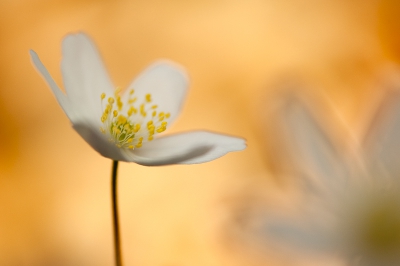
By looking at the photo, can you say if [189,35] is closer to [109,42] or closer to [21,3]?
[109,42]

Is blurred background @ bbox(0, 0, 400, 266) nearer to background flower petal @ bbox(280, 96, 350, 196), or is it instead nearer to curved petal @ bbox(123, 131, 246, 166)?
background flower petal @ bbox(280, 96, 350, 196)

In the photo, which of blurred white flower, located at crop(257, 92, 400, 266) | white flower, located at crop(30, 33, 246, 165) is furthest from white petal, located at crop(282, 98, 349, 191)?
white flower, located at crop(30, 33, 246, 165)

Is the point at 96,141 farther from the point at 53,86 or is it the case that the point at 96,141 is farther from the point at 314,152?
the point at 314,152

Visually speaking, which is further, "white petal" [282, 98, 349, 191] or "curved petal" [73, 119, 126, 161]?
"white petal" [282, 98, 349, 191]

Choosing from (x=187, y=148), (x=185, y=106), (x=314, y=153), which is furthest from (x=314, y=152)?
(x=185, y=106)

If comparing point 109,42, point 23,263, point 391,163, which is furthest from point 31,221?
point 391,163

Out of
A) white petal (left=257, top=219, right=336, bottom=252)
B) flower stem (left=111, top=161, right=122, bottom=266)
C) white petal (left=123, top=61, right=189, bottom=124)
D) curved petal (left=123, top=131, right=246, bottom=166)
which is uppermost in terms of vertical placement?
white petal (left=123, top=61, right=189, bottom=124)

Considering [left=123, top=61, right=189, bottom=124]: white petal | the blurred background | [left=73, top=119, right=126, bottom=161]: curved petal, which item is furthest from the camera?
the blurred background
